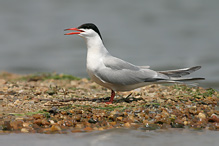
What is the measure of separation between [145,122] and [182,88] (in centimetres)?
199

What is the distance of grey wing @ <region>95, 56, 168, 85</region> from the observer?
5.45m

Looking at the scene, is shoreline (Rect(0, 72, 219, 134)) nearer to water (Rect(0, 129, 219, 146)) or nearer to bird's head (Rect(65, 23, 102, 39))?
water (Rect(0, 129, 219, 146))

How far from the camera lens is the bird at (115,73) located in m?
5.48

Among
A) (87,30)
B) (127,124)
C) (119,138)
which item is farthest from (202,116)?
(87,30)

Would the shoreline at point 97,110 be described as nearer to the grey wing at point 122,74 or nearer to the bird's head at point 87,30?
the grey wing at point 122,74

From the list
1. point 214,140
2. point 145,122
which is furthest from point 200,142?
point 145,122

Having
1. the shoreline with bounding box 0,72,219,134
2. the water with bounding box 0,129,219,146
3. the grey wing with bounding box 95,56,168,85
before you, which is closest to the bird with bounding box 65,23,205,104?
the grey wing with bounding box 95,56,168,85

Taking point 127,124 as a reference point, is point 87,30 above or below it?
above

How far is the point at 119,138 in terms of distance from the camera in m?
4.09

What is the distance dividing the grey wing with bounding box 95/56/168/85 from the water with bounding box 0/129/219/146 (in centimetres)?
122

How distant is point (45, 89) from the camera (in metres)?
6.09

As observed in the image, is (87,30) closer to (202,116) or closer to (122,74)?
(122,74)

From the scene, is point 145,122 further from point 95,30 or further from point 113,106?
point 95,30

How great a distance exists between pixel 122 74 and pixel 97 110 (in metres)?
0.88
